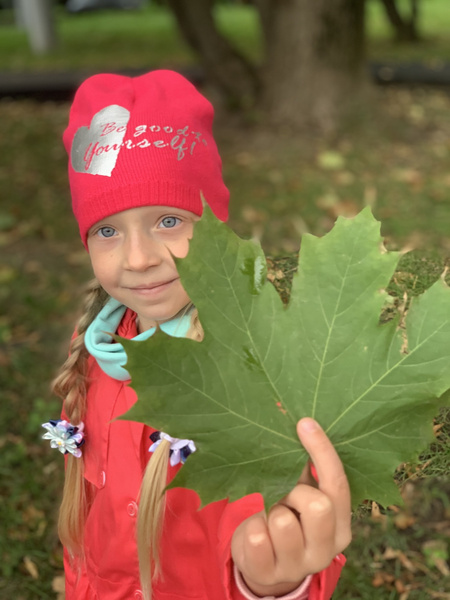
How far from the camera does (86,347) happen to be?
4.98 ft

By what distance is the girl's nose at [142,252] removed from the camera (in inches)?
49.1

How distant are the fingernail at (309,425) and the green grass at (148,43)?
10.0 m

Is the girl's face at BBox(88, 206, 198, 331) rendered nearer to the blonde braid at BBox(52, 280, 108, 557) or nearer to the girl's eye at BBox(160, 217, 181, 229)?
the girl's eye at BBox(160, 217, 181, 229)

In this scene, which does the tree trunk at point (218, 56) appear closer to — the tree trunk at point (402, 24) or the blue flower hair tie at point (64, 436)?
the blue flower hair tie at point (64, 436)

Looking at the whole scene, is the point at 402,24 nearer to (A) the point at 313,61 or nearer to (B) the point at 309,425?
(A) the point at 313,61

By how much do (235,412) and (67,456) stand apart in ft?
2.70

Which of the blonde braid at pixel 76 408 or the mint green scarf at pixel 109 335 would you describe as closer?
the mint green scarf at pixel 109 335

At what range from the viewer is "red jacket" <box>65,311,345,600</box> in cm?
139

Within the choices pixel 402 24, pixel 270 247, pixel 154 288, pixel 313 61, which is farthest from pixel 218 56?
pixel 402 24

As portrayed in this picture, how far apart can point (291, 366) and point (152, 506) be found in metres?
0.56

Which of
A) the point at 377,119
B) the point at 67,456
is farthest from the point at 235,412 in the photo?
the point at 377,119

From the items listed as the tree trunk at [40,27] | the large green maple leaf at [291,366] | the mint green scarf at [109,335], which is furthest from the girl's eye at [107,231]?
the tree trunk at [40,27]

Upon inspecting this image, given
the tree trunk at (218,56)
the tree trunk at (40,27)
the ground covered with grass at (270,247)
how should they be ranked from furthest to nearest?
the tree trunk at (40,27) → the tree trunk at (218,56) → the ground covered with grass at (270,247)

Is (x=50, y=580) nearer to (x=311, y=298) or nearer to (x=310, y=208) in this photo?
(x=311, y=298)
